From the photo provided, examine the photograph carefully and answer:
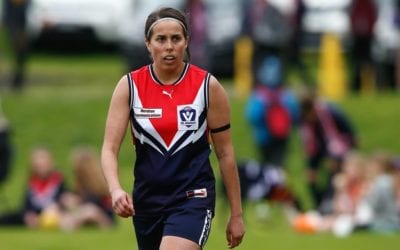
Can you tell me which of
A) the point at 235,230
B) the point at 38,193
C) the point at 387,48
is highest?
the point at 235,230

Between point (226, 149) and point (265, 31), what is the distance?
15855 millimetres

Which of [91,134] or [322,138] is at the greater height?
[322,138]

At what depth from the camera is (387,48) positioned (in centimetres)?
2836

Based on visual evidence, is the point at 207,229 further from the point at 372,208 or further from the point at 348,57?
the point at 348,57

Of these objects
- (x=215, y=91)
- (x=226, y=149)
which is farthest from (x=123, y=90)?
(x=226, y=149)

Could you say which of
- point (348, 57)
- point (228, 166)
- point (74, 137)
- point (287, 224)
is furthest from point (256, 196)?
point (348, 57)

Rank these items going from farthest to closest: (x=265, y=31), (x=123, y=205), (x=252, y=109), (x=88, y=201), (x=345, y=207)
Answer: (x=265, y=31) < (x=252, y=109) < (x=88, y=201) < (x=345, y=207) < (x=123, y=205)

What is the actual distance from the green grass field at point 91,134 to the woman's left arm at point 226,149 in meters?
7.00

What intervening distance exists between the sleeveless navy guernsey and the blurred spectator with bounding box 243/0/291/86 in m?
15.3

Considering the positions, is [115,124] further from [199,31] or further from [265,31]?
[199,31]

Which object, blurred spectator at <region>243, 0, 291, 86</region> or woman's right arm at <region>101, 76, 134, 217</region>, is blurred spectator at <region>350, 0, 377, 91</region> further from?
woman's right arm at <region>101, 76, 134, 217</region>

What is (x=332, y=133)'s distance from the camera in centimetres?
1945

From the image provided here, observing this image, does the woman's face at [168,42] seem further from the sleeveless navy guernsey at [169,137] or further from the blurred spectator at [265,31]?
the blurred spectator at [265,31]

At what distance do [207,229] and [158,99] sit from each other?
78cm
